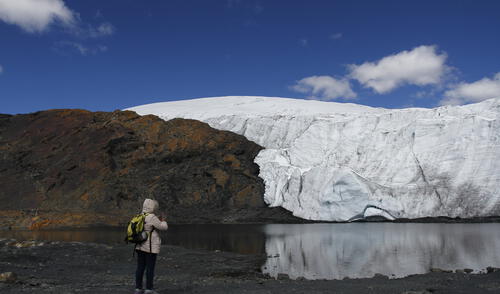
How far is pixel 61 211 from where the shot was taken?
97.9 feet

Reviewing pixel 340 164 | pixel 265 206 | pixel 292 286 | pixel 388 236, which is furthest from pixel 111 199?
pixel 292 286

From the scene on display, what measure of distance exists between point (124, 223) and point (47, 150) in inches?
405

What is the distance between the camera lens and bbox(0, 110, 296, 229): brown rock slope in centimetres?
3138

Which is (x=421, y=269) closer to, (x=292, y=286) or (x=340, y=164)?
(x=292, y=286)

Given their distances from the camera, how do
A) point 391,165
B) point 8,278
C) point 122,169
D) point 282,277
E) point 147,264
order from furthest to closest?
point 122,169, point 391,165, point 282,277, point 8,278, point 147,264

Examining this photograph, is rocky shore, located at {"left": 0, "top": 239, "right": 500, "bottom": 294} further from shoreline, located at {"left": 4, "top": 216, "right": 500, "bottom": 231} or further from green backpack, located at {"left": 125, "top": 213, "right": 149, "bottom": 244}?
shoreline, located at {"left": 4, "top": 216, "right": 500, "bottom": 231}

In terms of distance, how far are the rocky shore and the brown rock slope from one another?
16.1m

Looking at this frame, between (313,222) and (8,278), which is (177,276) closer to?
(8,278)

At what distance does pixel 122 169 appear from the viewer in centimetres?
3400

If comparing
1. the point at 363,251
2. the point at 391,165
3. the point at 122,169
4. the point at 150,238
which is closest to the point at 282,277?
the point at 150,238

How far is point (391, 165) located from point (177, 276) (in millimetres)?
24764

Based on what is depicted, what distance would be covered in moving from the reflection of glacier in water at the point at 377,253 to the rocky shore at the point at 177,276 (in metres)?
1.07

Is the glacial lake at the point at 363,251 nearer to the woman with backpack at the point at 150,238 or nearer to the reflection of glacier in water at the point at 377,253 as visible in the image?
the reflection of glacier in water at the point at 377,253

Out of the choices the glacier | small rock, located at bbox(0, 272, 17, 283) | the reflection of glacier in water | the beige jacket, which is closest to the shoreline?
the glacier
